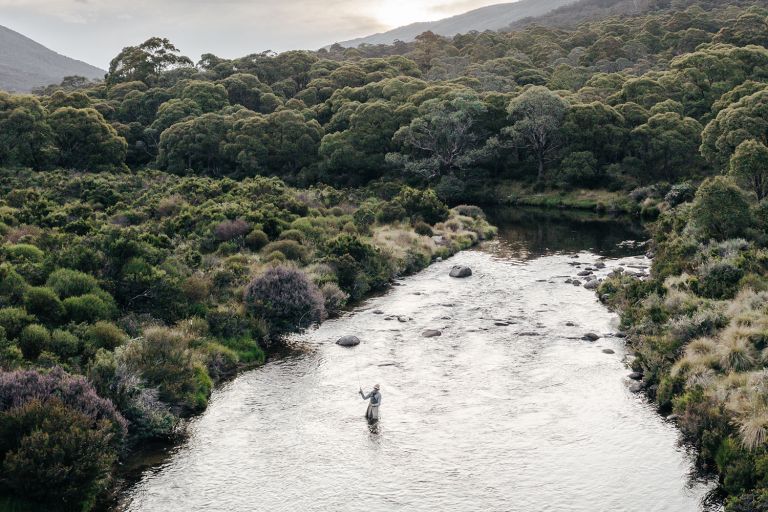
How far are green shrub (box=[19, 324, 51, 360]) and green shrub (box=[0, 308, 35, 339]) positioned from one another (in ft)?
1.29

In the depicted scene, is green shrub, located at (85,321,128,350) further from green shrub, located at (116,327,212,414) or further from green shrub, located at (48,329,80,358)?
green shrub, located at (48,329,80,358)

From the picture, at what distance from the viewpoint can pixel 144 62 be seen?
13038cm

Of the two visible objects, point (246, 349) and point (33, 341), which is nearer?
point (33, 341)

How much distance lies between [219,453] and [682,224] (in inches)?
1551

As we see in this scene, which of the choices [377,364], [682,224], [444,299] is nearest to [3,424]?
[377,364]

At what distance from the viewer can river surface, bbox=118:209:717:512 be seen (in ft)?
70.1

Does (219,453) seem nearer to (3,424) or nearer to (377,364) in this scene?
(3,424)

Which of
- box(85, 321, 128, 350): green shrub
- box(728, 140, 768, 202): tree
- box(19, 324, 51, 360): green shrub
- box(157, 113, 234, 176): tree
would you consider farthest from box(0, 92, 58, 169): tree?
box(728, 140, 768, 202): tree

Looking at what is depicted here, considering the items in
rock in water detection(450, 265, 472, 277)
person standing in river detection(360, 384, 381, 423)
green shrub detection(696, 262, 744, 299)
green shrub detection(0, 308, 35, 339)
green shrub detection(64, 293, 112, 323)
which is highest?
green shrub detection(0, 308, 35, 339)

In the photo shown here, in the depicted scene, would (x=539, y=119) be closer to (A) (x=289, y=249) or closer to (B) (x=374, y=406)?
(A) (x=289, y=249)

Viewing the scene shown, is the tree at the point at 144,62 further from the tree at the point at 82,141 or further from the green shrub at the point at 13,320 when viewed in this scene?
the green shrub at the point at 13,320

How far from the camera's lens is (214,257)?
45562mm

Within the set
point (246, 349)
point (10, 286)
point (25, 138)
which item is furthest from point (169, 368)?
point (25, 138)

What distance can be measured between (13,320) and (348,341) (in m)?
15.9
